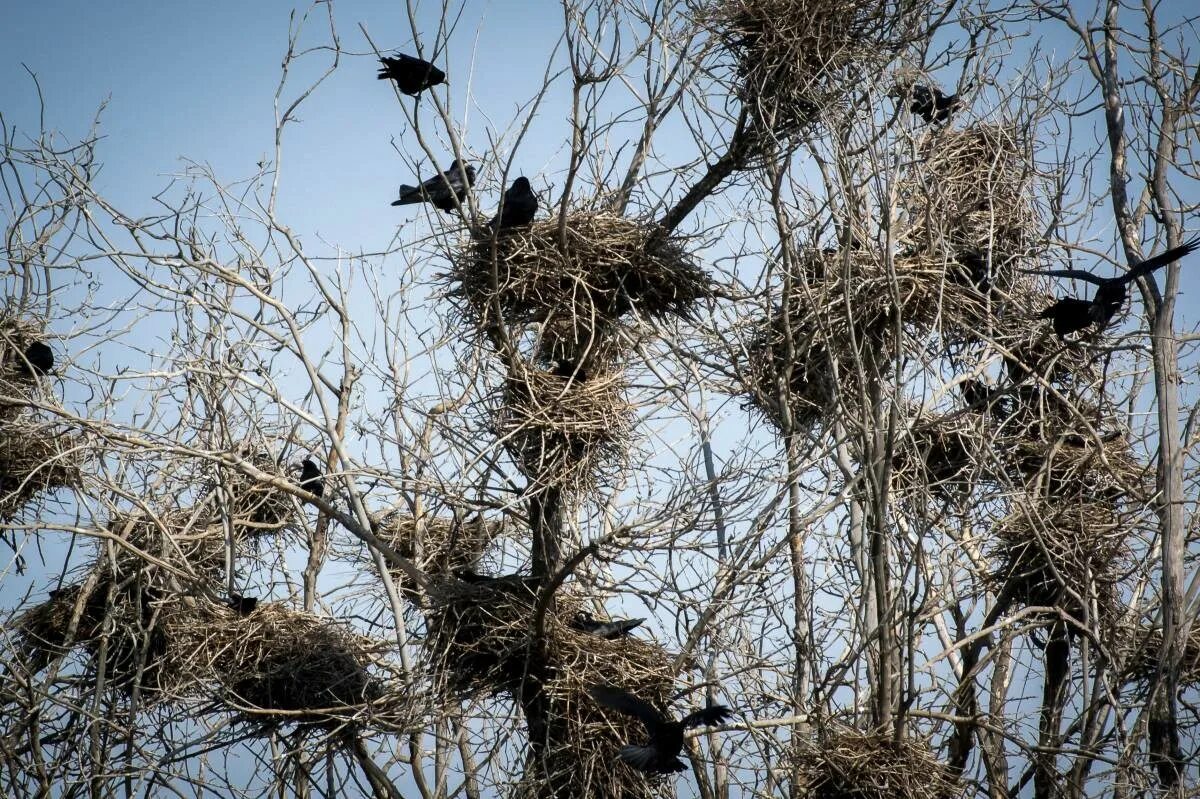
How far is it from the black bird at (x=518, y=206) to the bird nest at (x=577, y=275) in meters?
0.06

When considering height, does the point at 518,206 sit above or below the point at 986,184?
below

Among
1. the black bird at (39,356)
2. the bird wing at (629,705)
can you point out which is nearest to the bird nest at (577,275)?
the bird wing at (629,705)

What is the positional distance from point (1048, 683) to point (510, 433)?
141 inches

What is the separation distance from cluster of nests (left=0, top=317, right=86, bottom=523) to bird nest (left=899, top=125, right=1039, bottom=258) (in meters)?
4.64

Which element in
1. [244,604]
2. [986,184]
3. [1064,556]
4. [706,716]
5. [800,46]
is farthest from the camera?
[986,184]

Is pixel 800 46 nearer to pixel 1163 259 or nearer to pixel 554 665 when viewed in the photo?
pixel 1163 259

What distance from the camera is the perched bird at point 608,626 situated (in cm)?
454

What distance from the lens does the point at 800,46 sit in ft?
14.2

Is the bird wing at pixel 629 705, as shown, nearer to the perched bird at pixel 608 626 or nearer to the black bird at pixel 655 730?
the black bird at pixel 655 730

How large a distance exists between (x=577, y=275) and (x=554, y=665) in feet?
4.97

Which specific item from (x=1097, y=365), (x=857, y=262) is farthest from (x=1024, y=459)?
(x=857, y=262)

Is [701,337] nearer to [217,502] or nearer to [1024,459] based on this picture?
[1024,459]

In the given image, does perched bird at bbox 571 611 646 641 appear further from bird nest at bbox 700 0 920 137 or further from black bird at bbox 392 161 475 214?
bird nest at bbox 700 0 920 137

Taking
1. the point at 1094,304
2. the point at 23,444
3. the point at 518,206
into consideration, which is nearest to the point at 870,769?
the point at 1094,304
